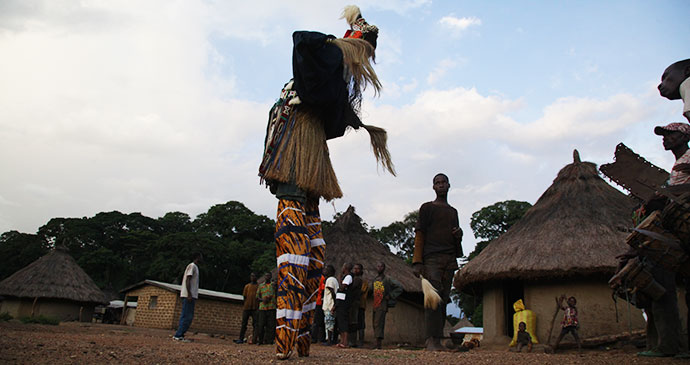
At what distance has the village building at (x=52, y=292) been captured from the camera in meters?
23.8

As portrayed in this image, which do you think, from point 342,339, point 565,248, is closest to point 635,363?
point 342,339

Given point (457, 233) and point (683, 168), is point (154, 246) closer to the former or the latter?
point (457, 233)

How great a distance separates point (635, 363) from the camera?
8.80ft

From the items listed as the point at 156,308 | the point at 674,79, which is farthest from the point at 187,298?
the point at 156,308

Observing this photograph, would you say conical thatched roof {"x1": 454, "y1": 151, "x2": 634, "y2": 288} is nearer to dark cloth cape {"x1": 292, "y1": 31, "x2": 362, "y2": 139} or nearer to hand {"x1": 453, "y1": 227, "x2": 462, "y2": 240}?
hand {"x1": 453, "y1": 227, "x2": 462, "y2": 240}

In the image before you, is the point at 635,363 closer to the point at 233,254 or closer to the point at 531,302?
the point at 531,302

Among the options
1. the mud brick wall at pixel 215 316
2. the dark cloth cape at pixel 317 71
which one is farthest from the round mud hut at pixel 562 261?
the mud brick wall at pixel 215 316

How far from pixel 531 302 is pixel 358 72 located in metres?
9.21

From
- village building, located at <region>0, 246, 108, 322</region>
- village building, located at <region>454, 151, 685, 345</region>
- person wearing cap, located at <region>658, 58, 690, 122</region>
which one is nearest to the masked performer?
person wearing cap, located at <region>658, 58, 690, 122</region>

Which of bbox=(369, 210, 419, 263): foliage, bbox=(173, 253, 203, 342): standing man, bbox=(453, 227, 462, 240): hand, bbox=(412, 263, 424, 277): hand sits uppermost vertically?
bbox=(369, 210, 419, 263): foliage

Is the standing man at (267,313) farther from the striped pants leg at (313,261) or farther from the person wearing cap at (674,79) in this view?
the person wearing cap at (674,79)

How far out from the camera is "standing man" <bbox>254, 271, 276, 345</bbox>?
8750 mm

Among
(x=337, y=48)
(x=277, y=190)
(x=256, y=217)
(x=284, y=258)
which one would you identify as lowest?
(x=284, y=258)

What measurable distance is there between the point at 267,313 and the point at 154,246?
32.9m
